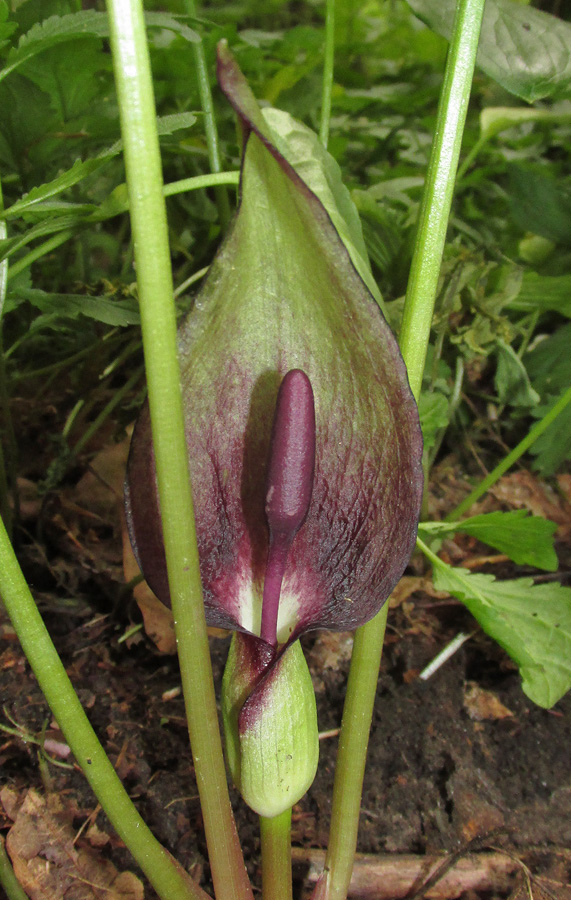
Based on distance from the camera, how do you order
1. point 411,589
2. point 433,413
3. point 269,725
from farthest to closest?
point 411,589 < point 433,413 < point 269,725

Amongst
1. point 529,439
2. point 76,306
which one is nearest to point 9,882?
point 76,306

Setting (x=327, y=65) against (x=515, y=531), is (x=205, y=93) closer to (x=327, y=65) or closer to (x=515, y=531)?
(x=327, y=65)

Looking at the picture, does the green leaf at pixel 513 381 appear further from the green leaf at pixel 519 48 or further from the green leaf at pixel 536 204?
the green leaf at pixel 519 48

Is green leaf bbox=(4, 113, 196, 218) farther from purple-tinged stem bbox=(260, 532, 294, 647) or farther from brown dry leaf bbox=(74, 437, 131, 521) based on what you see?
brown dry leaf bbox=(74, 437, 131, 521)

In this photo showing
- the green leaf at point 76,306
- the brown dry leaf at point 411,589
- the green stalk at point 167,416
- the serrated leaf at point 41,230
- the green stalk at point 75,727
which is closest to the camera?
the green stalk at point 167,416

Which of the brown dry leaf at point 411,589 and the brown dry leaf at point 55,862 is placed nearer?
the brown dry leaf at point 55,862

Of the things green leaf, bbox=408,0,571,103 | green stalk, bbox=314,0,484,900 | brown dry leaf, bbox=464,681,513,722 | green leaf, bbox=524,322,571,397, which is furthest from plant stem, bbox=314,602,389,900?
green leaf, bbox=524,322,571,397

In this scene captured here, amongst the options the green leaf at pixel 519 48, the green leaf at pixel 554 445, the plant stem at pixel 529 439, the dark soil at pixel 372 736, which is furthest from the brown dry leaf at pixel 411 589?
the green leaf at pixel 519 48
